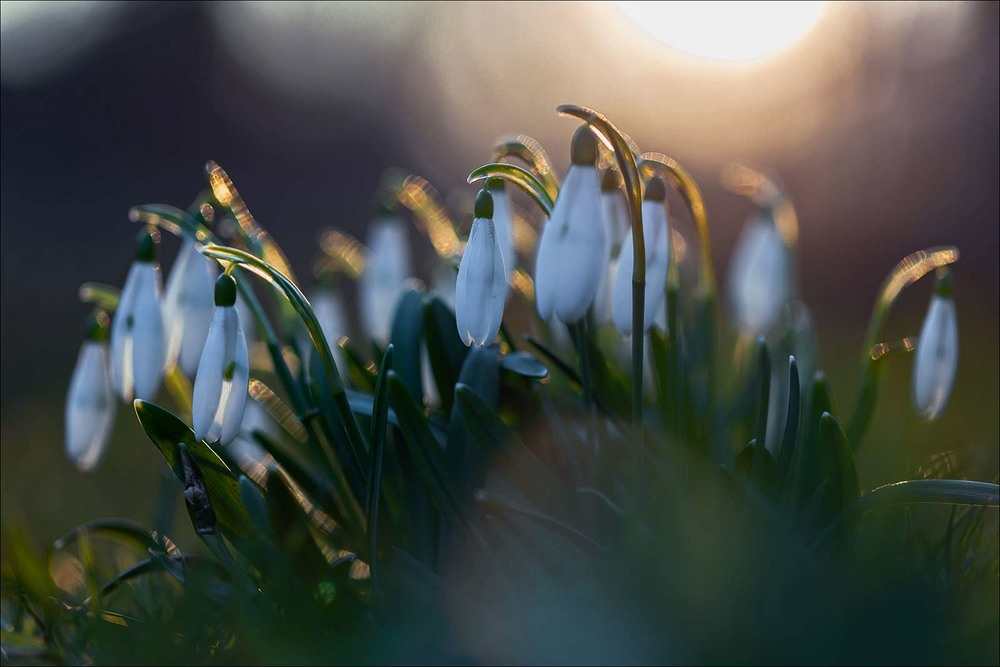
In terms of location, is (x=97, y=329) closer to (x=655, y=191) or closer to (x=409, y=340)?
(x=409, y=340)

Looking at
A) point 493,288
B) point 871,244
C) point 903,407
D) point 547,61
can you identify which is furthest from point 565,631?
point 547,61

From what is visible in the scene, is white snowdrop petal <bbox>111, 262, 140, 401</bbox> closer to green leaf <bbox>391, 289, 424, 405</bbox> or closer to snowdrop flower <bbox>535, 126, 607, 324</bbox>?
green leaf <bbox>391, 289, 424, 405</bbox>

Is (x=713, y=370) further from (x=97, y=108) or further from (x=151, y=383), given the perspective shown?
(x=97, y=108)

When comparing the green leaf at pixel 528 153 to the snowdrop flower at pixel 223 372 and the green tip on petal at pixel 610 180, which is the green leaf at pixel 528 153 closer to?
the green tip on petal at pixel 610 180

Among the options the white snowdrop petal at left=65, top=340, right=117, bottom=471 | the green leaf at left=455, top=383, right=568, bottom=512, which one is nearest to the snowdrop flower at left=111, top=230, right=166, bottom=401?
the white snowdrop petal at left=65, top=340, right=117, bottom=471

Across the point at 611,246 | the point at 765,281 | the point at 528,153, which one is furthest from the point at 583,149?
the point at 765,281
